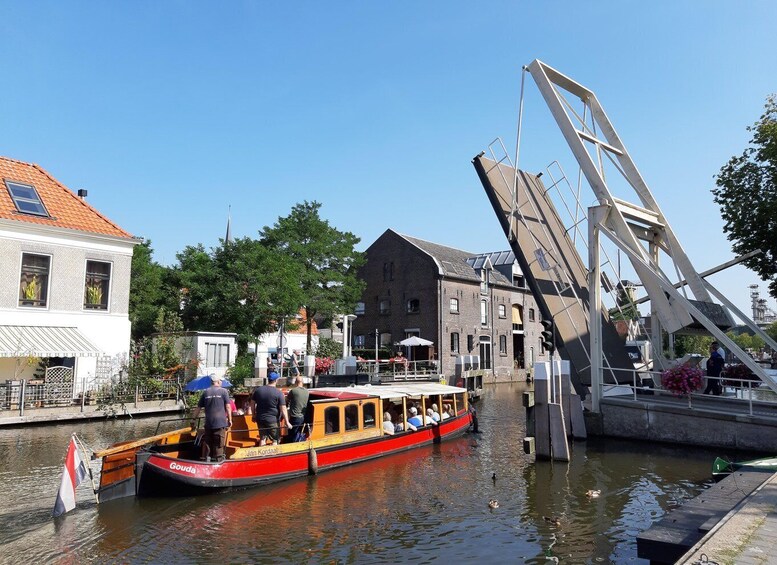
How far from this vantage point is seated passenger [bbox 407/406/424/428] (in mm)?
16322

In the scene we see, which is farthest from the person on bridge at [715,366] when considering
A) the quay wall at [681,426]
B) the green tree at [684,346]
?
the green tree at [684,346]

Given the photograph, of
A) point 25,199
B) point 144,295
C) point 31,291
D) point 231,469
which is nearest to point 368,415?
point 231,469

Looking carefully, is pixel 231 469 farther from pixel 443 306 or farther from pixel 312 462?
pixel 443 306

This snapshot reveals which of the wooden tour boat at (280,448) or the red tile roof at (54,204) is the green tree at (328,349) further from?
the wooden tour boat at (280,448)

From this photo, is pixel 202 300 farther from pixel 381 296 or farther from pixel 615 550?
pixel 615 550

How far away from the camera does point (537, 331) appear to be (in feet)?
162

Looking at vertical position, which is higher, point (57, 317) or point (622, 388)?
point (57, 317)

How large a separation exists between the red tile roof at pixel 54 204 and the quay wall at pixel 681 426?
1885 cm

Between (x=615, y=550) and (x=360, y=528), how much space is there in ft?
12.8

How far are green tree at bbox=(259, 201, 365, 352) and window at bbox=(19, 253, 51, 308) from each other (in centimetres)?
1536

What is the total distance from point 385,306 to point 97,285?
24.1m

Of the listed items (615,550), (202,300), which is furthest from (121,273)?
(615,550)

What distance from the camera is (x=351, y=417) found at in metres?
14.2

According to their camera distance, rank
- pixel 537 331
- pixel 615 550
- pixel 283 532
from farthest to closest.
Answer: pixel 537 331
pixel 283 532
pixel 615 550
